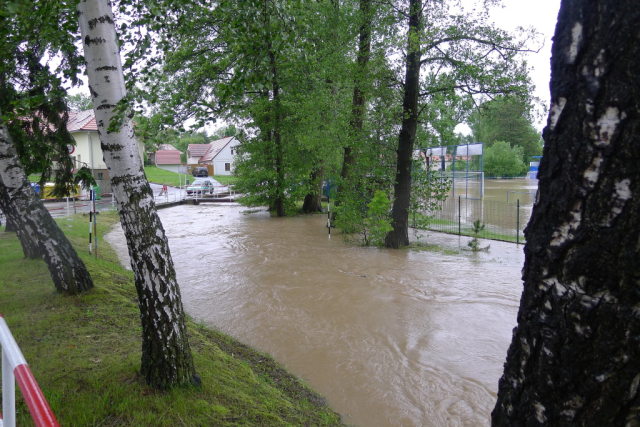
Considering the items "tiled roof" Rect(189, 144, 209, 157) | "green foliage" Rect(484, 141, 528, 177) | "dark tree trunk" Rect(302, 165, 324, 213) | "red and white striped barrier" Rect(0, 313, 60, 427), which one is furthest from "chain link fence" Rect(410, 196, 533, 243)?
"tiled roof" Rect(189, 144, 209, 157)

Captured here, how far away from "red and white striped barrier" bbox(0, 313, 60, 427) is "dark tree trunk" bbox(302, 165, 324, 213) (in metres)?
23.0

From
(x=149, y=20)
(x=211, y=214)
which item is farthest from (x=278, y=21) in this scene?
(x=211, y=214)

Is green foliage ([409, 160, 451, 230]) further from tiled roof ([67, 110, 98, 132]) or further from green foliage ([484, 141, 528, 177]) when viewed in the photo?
green foliage ([484, 141, 528, 177])

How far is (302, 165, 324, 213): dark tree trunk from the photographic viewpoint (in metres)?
24.8

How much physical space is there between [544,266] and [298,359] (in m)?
5.15

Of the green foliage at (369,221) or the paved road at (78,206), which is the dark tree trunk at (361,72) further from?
the paved road at (78,206)

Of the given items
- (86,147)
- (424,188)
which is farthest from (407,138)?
(86,147)

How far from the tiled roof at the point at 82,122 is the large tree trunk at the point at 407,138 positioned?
25351mm

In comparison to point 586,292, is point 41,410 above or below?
below

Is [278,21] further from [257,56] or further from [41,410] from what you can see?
[41,410]

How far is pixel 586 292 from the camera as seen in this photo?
1.58 metres

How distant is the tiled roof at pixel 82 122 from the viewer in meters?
32.5

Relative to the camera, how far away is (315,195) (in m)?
25.3

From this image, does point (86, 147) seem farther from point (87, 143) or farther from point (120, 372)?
point (120, 372)
